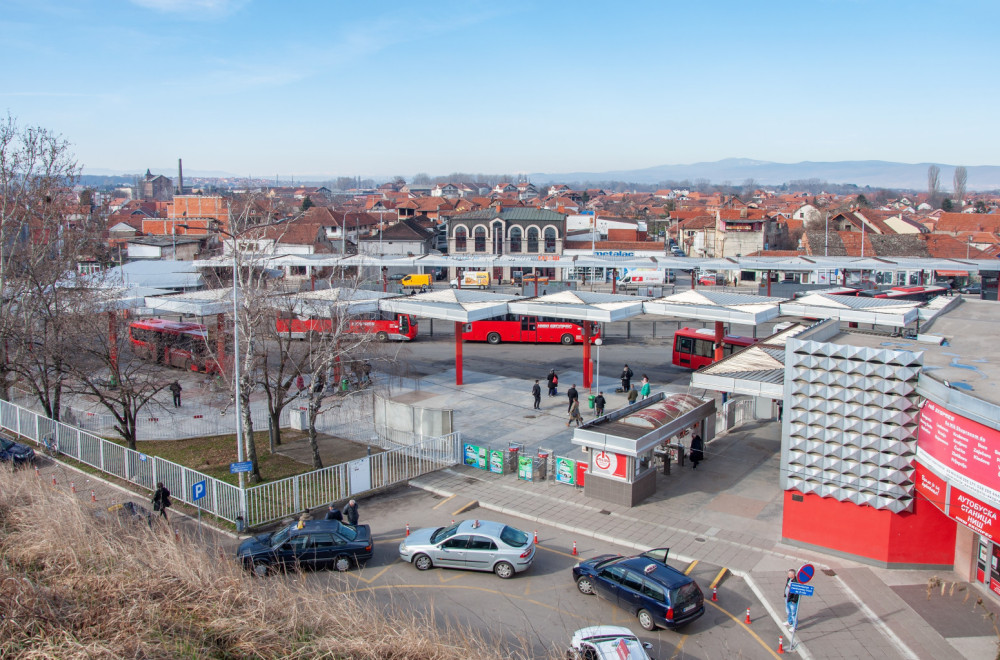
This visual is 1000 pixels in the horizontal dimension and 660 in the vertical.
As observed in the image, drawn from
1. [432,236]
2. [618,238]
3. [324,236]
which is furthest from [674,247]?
[324,236]

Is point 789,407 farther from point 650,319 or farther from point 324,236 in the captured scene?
point 324,236

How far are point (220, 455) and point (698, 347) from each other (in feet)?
64.7

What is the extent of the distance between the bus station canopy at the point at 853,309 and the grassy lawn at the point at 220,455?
1753 cm

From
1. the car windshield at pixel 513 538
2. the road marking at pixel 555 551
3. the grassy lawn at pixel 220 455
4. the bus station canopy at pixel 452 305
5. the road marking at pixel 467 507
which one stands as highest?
the bus station canopy at pixel 452 305

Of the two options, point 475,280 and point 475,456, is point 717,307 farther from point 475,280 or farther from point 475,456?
point 475,280

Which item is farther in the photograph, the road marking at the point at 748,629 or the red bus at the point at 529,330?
the red bus at the point at 529,330

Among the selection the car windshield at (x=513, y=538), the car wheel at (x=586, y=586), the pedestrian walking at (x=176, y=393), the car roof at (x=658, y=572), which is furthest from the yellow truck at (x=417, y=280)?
the car roof at (x=658, y=572)

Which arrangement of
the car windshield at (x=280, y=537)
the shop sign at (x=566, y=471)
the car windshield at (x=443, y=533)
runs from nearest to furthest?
the car windshield at (x=280, y=537) < the car windshield at (x=443, y=533) < the shop sign at (x=566, y=471)

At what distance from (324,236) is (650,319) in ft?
130

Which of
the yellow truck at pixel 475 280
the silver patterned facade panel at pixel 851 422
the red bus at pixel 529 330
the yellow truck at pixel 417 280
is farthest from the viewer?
the yellow truck at pixel 417 280

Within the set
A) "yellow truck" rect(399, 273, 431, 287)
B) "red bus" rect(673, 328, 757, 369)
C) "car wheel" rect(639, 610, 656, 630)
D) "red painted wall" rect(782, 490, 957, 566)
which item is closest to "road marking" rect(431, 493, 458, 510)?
"car wheel" rect(639, 610, 656, 630)

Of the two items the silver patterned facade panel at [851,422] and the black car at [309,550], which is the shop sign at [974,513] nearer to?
the silver patterned facade panel at [851,422]

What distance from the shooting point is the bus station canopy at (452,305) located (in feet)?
88.2

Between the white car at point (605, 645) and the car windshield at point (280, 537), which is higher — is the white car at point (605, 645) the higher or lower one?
the higher one
